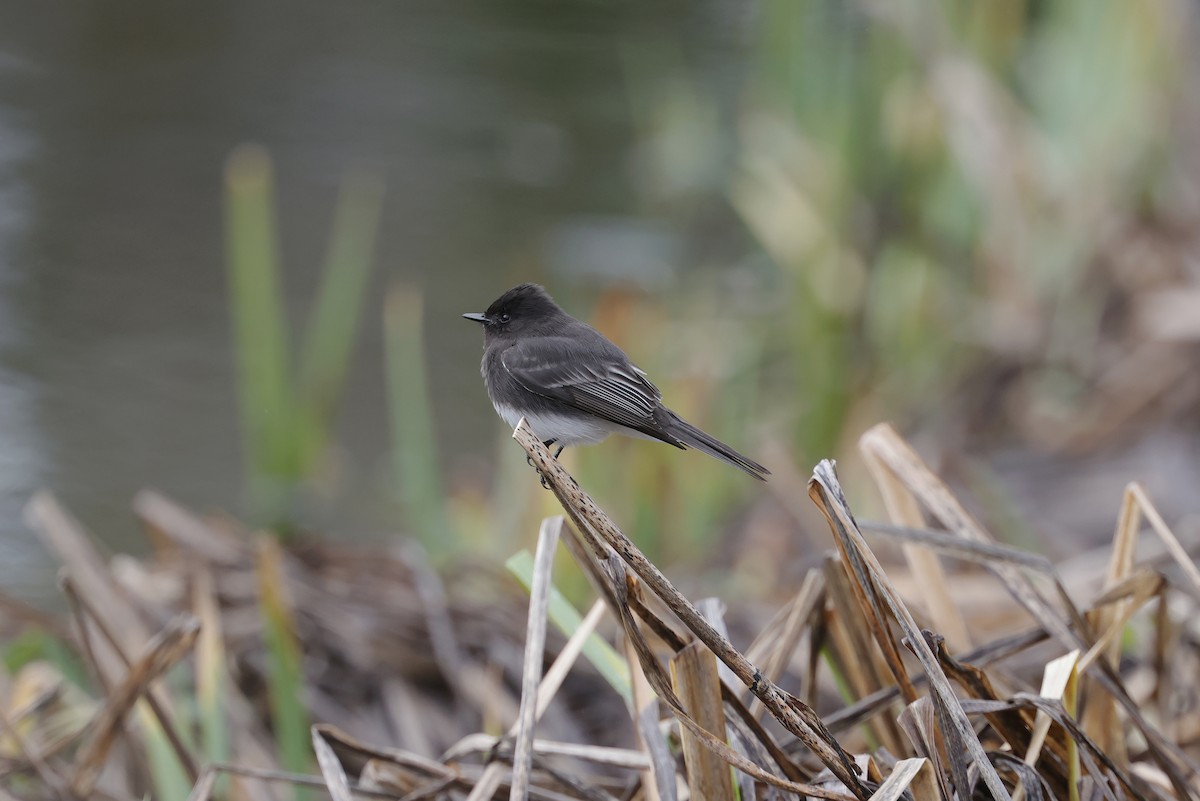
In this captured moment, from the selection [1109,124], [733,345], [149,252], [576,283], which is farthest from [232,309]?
[1109,124]

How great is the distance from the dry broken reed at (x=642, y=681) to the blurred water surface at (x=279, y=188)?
2853mm

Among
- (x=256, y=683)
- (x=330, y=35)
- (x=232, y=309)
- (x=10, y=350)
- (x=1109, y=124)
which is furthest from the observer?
(x=330, y=35)

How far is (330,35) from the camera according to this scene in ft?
A: 43.1

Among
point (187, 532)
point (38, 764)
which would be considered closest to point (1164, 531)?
point (38, 764)

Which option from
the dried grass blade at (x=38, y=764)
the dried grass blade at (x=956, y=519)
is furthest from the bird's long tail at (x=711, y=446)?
the dried grass blade at (x=38, y=764)

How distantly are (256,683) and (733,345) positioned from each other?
4.49 metres

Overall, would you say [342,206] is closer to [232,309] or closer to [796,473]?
[232,309]

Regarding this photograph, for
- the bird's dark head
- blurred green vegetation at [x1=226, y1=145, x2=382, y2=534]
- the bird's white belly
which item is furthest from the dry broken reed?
blurred green vegetation at [x1=226, y1=145, x2=382, y2=534]

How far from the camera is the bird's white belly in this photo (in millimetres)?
2486

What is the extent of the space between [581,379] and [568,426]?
0.32ft

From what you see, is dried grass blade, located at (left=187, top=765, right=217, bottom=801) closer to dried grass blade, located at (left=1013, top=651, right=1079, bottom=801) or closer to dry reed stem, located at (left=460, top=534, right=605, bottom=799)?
dry reed stem, located at (left=460, top=534, right=605, bottom=799)

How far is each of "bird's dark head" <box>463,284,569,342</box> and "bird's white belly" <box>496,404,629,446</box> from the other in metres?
0.14

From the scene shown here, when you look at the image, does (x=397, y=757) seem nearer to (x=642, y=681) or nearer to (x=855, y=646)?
(x=642, y=681)

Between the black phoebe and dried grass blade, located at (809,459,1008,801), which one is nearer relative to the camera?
dried grass blade, located at (809,459,1008,801)
